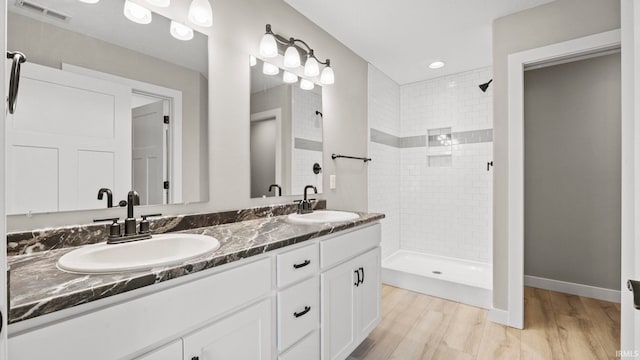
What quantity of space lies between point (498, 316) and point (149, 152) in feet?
8.88

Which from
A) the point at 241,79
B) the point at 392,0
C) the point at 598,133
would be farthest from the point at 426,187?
the point at 241,79

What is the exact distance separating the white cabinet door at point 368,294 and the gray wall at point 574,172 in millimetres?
2097

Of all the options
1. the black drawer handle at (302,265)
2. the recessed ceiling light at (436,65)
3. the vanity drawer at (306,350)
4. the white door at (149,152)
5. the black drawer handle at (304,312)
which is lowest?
the vanity drawer at (306,350)

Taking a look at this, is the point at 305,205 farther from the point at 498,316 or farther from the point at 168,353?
the point at 498,316

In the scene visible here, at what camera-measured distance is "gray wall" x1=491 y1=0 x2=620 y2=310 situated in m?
2.01

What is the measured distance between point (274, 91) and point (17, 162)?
4.40 ft

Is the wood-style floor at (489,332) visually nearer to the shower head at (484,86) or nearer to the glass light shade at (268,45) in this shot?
the glass light shade at (268,45)

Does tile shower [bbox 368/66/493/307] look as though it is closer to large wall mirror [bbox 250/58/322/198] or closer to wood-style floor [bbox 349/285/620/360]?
wood-style floor [bbox 349/285/620/360]

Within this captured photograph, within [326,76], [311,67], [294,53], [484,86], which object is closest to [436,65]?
[484,86]

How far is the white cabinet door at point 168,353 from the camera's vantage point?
2.50 ft

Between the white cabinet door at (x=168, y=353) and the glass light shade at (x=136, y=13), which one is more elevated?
the glass light shade at (x=136, y=13)

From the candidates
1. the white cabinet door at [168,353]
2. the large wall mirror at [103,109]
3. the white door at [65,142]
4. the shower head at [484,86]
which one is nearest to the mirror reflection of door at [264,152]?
the large wall mirror at [103,109]

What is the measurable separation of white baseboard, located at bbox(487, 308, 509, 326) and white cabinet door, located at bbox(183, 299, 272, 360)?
6.56 feet

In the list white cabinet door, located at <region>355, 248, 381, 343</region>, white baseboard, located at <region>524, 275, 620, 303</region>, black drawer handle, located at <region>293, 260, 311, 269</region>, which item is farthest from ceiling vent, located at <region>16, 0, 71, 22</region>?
white baseboard, located at <region>524, 275, 620, 303</region>
